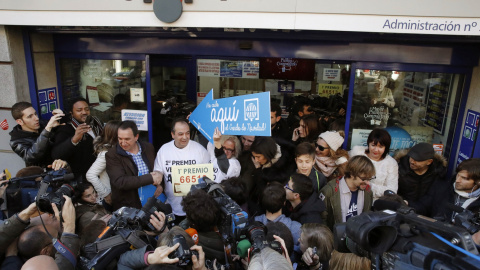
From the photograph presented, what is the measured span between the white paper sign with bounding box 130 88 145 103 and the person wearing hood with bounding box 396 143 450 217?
3785 mm

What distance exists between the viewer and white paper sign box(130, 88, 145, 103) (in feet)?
17.9

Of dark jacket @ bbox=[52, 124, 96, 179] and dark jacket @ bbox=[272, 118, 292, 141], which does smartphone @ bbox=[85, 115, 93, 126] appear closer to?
dark jacket @ bbox=[52, 124, 96, 179]

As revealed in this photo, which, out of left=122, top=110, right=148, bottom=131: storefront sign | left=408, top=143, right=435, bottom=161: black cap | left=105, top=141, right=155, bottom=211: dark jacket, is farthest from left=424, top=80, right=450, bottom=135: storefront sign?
left=122, top=110, right=148, bottom=131: storefront sign

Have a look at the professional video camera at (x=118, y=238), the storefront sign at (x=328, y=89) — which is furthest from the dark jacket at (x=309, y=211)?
the storefront sign at (x=328, y=89)

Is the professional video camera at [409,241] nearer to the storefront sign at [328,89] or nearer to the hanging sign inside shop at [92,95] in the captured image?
the hanging sign inside shop at [92,95]

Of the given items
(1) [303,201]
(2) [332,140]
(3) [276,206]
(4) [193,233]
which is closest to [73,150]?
(4) [193,233]

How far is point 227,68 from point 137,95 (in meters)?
1.96

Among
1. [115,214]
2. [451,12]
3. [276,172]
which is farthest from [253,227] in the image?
[451,12]

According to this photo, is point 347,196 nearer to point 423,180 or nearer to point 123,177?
point 423,180

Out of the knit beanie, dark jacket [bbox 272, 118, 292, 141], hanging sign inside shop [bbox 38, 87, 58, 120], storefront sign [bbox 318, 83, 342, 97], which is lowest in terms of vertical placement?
dark jacket [bbox 272, 118, 292, 141]

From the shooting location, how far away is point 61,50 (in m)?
5.51

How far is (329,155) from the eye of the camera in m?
4.24

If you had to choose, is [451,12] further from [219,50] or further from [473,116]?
[219,50]

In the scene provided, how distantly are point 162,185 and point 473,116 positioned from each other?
4023 millimetres
